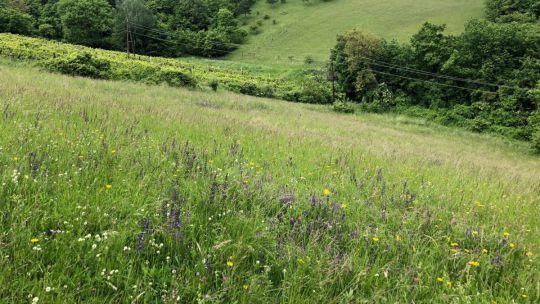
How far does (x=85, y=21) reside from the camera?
84625 mm

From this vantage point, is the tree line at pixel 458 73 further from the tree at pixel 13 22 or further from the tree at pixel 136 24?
the tree at pixel 13 22

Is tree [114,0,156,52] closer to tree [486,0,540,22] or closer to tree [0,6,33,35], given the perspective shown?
tree [0,6,33,35]

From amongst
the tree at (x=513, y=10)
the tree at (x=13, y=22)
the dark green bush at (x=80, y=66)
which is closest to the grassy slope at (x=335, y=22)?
the tree at (x=513, y=10)

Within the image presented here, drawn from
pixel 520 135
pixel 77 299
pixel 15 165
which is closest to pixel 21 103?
pixel 15 165

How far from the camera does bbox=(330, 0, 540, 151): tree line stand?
4925 centimetres

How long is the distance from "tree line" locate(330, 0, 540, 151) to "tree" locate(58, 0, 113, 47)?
2577 inches

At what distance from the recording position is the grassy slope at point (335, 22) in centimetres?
7981

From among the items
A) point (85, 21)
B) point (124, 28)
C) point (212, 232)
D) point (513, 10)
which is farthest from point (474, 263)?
point (85, 21)

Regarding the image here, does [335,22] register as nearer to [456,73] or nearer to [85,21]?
[456,73]

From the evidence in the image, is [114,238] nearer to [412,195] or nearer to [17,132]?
[17,132]

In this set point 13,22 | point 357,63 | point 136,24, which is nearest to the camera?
point 357,63

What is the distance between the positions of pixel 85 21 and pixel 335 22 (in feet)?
227

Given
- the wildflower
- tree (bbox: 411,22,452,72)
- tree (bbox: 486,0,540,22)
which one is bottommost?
the wildflower

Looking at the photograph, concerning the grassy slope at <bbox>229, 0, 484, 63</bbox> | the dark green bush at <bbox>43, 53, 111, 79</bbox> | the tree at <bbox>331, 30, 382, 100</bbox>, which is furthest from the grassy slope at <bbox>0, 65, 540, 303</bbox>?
the grassy slope at <bbox>229, 0, 484, 63</bbox>
